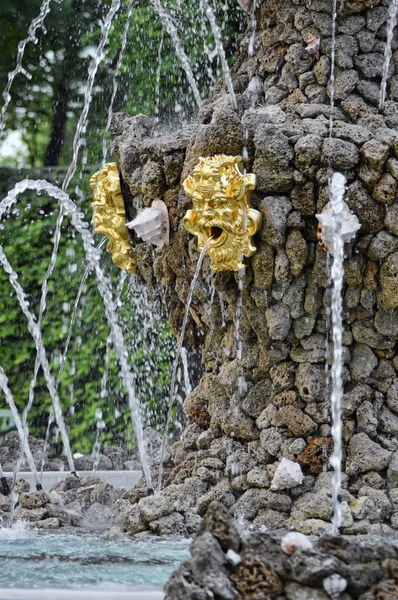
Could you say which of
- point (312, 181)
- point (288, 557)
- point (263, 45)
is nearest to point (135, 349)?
point (263, 45)

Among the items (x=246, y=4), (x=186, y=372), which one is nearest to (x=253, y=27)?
(x=246, y=4)

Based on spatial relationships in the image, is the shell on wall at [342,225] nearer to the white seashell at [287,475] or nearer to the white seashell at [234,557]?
the white seashell at [287,475]

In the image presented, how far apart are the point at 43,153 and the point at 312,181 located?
7369mm

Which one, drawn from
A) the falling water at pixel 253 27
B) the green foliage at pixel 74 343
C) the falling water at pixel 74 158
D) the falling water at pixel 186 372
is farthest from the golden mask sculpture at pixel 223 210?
the green foliage at pixel 74 343

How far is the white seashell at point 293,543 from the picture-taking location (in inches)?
103

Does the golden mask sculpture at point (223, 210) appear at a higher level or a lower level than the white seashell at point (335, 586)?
higher

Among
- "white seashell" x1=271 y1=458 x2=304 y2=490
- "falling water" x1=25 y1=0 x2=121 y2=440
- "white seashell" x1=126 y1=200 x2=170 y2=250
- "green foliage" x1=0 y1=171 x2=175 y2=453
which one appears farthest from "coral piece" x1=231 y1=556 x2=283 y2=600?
"green foliage" x1=0 y1=171 x2=175 y2=453

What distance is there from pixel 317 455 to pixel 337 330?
2.08 feet

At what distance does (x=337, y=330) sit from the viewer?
4.59 meters

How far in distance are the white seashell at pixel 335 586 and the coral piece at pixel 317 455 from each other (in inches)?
83.5

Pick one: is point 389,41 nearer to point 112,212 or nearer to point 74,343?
point 112,212

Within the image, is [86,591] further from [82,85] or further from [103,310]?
[82,85]

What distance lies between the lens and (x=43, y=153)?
11414mm

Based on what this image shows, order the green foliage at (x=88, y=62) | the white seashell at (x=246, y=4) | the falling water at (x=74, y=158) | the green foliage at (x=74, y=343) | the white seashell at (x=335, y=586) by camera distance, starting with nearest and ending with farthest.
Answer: the white seashell at (x=335, y=586) < the white seashell at (x=246, y=4) < the falling water at (x=74, y=158) < the green foliage at (x=74, y=343) < the green foliage at (x=88, y=62)
